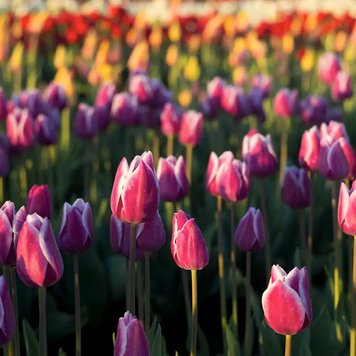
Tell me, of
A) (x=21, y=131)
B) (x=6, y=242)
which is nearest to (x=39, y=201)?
(x=6, y=242)

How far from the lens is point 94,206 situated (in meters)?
3.06

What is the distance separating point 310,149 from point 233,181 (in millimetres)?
321

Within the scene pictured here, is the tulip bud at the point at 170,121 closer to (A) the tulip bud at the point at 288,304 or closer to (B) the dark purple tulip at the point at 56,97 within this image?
(B) the dark purple tulip at the point at 56,97

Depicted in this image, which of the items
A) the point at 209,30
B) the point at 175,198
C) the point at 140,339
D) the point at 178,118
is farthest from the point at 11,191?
the point at 209,30

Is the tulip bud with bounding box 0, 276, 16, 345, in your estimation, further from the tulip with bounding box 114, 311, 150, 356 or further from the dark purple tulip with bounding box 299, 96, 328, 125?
the dark purple tulip with bounding box 299, 96, 328, 125

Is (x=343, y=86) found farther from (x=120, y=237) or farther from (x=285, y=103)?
(x=120, y=237)

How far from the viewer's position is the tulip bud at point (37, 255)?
138 centimetres

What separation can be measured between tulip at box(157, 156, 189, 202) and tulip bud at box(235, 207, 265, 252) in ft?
0.66

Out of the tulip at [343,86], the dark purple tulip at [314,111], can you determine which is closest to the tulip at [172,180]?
the dark purple tulip at [314,111]

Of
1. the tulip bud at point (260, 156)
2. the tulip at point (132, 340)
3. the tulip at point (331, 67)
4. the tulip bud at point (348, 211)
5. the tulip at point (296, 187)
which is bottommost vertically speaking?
the tulip at point (132, 340)

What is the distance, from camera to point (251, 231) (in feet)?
5.99

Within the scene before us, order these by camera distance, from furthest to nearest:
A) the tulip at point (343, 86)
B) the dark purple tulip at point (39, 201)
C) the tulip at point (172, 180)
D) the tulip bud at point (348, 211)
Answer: the tulip at point (343, 86) → the tulip at point (172, 180) → the dark purple tulip at point (39, 201) → the tulip bud at point (348, 211)

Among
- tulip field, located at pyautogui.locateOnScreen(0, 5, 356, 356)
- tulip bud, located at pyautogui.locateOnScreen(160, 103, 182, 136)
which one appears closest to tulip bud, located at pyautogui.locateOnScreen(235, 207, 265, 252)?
tulip field, located at pyautogui.locateOnScreen(0, 5, 356, 356)

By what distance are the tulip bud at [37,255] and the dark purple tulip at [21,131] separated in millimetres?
1454
